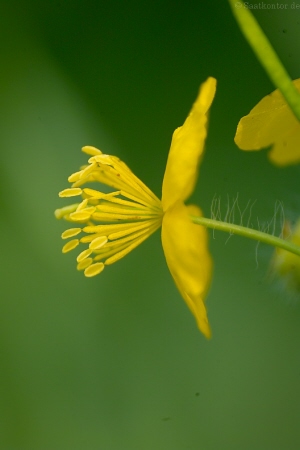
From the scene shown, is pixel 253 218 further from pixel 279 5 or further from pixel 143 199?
pixel 143 199

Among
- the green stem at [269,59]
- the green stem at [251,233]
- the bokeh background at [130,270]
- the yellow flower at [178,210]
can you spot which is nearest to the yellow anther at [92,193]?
the yellow flower at [178,210]

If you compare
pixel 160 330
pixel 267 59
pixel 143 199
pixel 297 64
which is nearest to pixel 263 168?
pixel 297 64

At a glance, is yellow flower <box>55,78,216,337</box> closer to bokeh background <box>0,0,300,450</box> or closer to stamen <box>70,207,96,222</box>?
stamen <box>70,207,96,222</box>

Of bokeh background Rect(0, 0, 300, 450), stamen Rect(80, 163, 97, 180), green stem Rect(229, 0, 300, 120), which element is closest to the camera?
green stem Rect(229, 0, 300, 120)

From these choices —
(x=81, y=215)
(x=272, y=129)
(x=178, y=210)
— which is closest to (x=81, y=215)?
(x=81, y=215)

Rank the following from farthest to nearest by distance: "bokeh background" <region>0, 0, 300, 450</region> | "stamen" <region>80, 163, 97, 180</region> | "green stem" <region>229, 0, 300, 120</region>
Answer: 1. "bokeh background" <region>0, 0, 300, 450</region>
2. "stamen" <region>80, 163, 97, 180</region>
3. "green stem" <region>229, 0, 300, 120</region>

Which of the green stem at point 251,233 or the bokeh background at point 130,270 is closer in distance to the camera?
the green stem at point 251,233

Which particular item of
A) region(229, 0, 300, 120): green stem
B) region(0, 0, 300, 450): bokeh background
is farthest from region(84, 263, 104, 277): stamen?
region(0, 0, 300, 450): bokeh background

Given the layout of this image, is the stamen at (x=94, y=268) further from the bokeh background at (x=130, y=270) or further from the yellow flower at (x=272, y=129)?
the bokeh background at (x=130, y=270)
